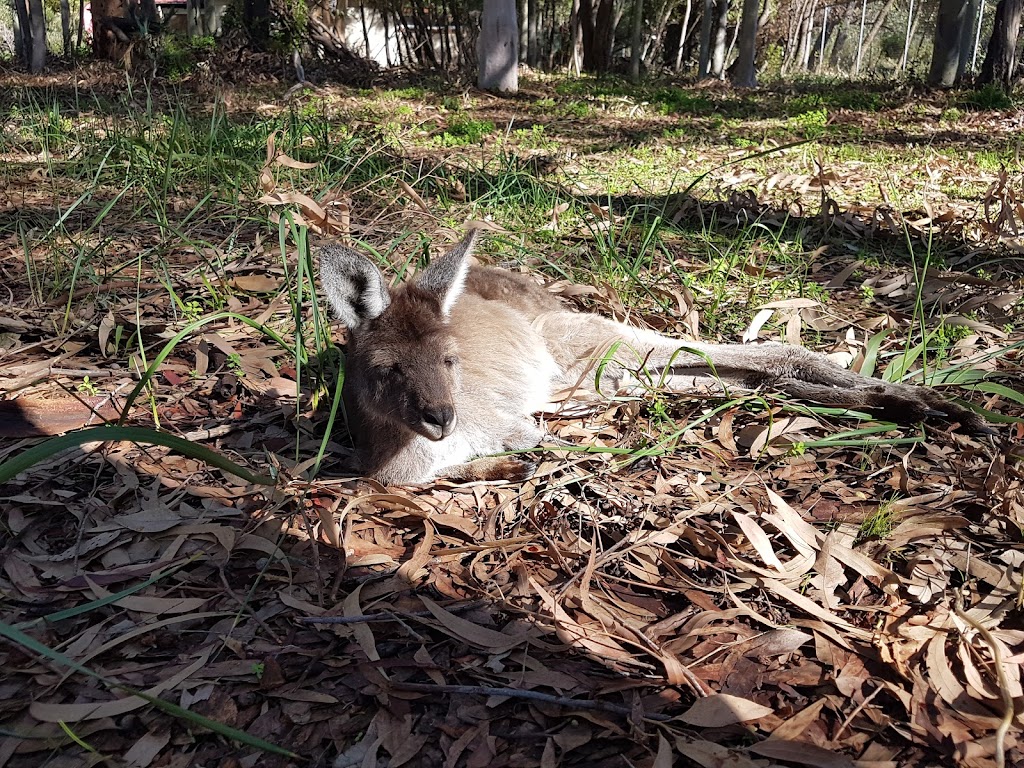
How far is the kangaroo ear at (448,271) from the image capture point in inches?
124

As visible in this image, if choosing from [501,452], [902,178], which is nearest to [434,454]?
[501,452]

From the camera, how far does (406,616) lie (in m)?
2.27

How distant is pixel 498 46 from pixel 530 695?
12619mm

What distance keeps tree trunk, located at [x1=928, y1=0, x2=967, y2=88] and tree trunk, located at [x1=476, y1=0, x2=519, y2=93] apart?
712cm

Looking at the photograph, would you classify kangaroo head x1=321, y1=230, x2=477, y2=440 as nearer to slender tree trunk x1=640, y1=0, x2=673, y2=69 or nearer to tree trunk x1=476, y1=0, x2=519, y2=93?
tree trunk x1=476, y1=0, x2=519, y2=93

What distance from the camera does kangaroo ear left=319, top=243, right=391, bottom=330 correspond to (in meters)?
2.93

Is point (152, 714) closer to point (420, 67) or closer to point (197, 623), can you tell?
point (197, 623)

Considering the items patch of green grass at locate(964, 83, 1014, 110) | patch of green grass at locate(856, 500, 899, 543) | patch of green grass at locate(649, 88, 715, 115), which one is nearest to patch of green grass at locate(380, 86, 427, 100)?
patch of green grass at locate(649, 88, 715, 115)

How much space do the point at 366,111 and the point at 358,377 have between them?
305 inches

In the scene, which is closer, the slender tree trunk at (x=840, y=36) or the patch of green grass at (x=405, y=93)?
the patch of green grass at (x=405, y=93)

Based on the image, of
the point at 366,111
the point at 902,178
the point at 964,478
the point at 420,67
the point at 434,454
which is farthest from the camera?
the point at 420,67

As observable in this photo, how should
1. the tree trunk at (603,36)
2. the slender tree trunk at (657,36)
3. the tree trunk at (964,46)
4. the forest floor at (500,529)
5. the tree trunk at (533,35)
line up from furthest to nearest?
the slender tree trunk at (657,36) → the tree trunk at (533,35) → the tree trunk at (603,36) → the tree trunk at (964,46) → the forest floor at (500,529)

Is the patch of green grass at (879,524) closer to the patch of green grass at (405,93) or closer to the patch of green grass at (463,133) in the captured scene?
the patch of green grass at (463,133)

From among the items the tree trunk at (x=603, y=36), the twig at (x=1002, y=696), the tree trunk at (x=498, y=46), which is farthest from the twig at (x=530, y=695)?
the tree trunk at (x=603, y=36)
